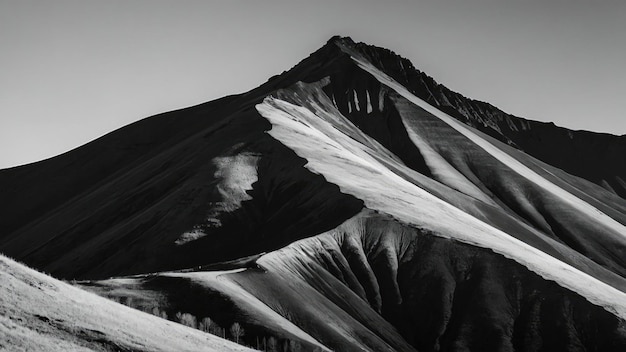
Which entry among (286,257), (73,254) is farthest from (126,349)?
(73,254)

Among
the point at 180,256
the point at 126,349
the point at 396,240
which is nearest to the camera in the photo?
the point at 126,349

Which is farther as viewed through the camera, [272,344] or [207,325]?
[207,325]

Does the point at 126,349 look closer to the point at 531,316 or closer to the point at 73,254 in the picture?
the point at 531,316

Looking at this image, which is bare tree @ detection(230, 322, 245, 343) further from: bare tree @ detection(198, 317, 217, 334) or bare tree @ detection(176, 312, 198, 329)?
bare tree @ detection(176, 312, 198, 329)

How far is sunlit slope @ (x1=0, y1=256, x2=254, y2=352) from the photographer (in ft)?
148

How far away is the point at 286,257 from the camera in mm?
113312

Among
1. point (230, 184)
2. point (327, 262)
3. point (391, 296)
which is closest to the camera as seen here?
point (327, 262)

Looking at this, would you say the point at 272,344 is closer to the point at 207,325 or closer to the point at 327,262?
the point at 207,325

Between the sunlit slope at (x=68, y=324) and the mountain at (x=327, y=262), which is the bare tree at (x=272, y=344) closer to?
the mountain at (x=327, y=262)

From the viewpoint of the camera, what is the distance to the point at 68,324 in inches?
1914

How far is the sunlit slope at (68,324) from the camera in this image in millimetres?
45062

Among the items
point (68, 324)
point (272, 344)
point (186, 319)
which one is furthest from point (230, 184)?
point (68, 324)

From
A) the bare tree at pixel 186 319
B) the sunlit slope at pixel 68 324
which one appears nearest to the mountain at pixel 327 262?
the bare tree at pixel 186 319

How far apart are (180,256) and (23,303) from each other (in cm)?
9401
